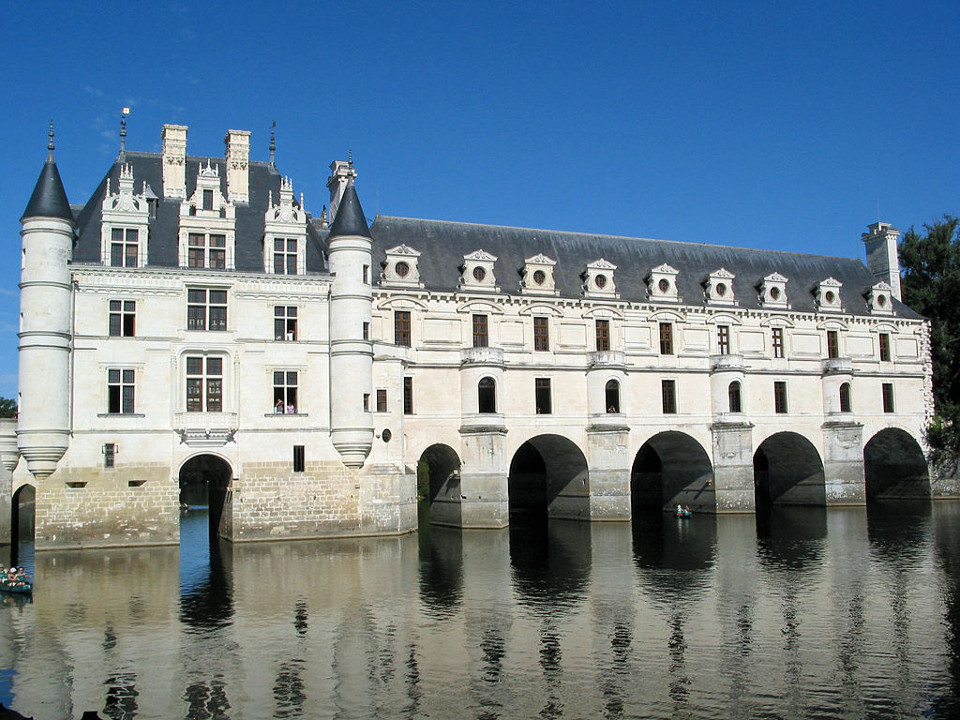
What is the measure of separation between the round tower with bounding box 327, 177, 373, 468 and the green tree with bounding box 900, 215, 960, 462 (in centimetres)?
3625

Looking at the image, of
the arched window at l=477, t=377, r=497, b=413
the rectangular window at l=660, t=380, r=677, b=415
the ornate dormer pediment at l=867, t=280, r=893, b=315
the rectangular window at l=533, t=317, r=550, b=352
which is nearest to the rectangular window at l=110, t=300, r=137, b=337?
the arched window at l=477, t=377, r=497, b=413

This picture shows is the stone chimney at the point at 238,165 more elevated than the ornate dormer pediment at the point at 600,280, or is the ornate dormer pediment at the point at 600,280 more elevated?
the stone chimney at the point at 238,165

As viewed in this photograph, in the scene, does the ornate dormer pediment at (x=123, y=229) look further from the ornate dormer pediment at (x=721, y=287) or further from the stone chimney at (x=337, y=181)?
the ornate dormer pediment at (x=721, y=287)

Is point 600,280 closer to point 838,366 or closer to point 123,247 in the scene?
point 838,366

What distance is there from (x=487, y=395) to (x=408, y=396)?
3968mm

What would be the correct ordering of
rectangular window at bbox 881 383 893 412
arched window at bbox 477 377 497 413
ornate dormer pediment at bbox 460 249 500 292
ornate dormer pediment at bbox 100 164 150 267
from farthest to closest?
rectangular window at bbox 881 383 893 412, ornate dormer pediment at bbox 460 249 500 292, arched window at bbox 477 377 497 413, ornate dormer pediment at bbox 100 164 150 267

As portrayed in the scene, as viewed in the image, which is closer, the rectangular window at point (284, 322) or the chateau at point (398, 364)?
the chateau at point (398, 364)

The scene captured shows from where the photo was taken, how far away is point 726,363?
47969 millimetres

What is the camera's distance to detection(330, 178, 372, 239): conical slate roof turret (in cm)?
3888

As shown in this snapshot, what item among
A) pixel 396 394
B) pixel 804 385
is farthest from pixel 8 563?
pixel 804 385

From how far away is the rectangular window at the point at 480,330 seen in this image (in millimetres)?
43844

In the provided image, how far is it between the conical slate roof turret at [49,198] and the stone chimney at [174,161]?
15.5ft

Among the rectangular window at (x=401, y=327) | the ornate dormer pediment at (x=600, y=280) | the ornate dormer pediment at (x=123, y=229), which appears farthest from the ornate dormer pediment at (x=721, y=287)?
the ornate dormer pediment at (x=123, y=229)

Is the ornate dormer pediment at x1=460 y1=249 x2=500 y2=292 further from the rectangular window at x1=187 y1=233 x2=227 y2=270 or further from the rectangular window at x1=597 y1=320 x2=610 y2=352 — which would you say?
the rectangular window at x1=187 y1=233 x2=227 y2=270
